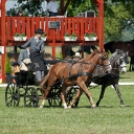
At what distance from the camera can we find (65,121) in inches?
601

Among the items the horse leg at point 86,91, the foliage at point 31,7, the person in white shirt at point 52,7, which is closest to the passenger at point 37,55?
the horse leg at point 86,91

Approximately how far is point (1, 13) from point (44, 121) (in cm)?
1655

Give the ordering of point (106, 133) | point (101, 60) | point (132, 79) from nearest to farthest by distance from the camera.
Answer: point (106, 133) < point (101, 60) < point (132, 79)

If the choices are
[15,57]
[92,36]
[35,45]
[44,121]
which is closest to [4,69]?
[92,36]

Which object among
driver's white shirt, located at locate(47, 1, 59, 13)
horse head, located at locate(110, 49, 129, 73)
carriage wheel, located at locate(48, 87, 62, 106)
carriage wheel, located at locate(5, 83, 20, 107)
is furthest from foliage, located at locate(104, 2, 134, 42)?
horse head, located at locate(110, 49, 129, 73)

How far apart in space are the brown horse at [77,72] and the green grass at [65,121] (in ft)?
2.38

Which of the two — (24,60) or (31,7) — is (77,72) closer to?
(24,60)

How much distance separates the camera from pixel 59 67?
746 inches

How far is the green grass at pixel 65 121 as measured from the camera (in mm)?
13870

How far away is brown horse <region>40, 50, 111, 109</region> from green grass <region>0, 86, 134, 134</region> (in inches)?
28.6

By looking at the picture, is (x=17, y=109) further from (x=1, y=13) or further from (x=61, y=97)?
(x=1, y=13)

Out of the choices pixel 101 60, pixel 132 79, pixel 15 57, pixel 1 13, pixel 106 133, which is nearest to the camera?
pixel 106 133

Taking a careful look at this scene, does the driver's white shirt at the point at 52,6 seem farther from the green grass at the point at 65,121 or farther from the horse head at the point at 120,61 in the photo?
the green grass at the point at 65,121

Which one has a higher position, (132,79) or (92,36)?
(92,36)
